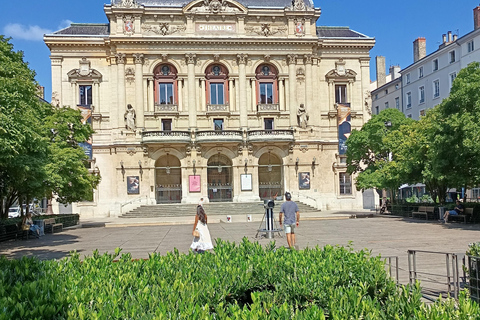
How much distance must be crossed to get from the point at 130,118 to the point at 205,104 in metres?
8.10

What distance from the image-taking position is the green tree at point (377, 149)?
3947 centimetres

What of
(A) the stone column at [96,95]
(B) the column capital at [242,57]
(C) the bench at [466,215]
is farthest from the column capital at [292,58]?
(C) the bench at [466,215]

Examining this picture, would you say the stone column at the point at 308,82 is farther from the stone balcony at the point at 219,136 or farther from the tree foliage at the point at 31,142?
the tree foliage at the point at 31,142

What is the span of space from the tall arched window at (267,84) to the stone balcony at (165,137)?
9.39 meters

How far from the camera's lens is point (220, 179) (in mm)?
53469

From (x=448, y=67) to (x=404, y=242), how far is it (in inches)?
1737

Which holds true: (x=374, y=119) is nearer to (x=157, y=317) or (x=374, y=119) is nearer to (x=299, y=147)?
(x=299, y=147)

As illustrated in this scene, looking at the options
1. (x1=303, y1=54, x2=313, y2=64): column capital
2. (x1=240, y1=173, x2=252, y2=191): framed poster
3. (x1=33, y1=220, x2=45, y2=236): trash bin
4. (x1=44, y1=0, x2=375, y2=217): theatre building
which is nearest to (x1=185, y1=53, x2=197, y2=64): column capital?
(x1=44, y1=0, x2=375, y2=217): theatre building

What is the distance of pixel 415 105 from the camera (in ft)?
214

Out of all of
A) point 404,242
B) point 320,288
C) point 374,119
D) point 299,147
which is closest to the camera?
point 320,288

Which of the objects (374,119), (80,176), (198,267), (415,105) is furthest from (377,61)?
(198,267)

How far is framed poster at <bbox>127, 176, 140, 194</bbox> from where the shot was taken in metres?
50.6

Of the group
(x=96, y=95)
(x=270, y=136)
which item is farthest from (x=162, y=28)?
(x=270, y=136)

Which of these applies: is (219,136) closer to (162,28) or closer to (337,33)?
(162,28)
